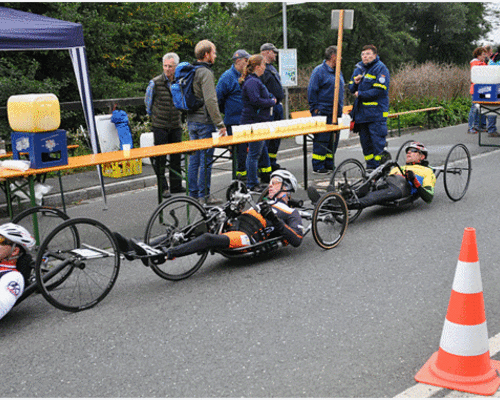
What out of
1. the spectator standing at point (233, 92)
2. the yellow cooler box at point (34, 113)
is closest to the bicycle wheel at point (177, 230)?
the yellow cooler box at point (34, 113)

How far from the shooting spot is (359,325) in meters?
4.49

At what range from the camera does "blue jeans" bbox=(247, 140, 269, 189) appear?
28.9 feet

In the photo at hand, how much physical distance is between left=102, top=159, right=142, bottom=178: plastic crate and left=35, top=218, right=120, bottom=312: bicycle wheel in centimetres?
547

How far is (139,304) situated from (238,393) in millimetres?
1704

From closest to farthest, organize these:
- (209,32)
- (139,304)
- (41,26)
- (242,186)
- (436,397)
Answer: (436,397) < (139,304) < (242,186) < (41,26) < (209,32)

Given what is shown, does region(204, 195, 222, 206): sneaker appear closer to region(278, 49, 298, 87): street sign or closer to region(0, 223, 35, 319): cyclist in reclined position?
region(0, 223, 35, 319): cyclist in reclined position

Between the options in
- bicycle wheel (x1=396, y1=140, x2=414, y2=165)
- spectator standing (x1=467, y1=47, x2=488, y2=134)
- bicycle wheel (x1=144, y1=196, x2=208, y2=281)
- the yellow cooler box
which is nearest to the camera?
bicycle wheel (x1=144, y1=196, x2=208, y2=281)

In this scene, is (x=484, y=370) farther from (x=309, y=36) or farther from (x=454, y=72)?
(x=309, y=36)

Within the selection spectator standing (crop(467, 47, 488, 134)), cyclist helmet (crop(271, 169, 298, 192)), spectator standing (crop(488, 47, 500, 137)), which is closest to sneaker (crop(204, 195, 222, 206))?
cyclist helmet (crop(271, 169, 298, 192))

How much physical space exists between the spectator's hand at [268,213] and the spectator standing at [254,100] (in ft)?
10.2

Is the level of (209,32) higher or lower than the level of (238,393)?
higher

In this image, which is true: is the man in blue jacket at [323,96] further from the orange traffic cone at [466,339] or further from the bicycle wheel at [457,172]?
the orange traffic cone at [466,339]

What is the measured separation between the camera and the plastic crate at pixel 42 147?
20.6ft

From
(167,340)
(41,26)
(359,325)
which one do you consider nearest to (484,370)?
(359,325)
